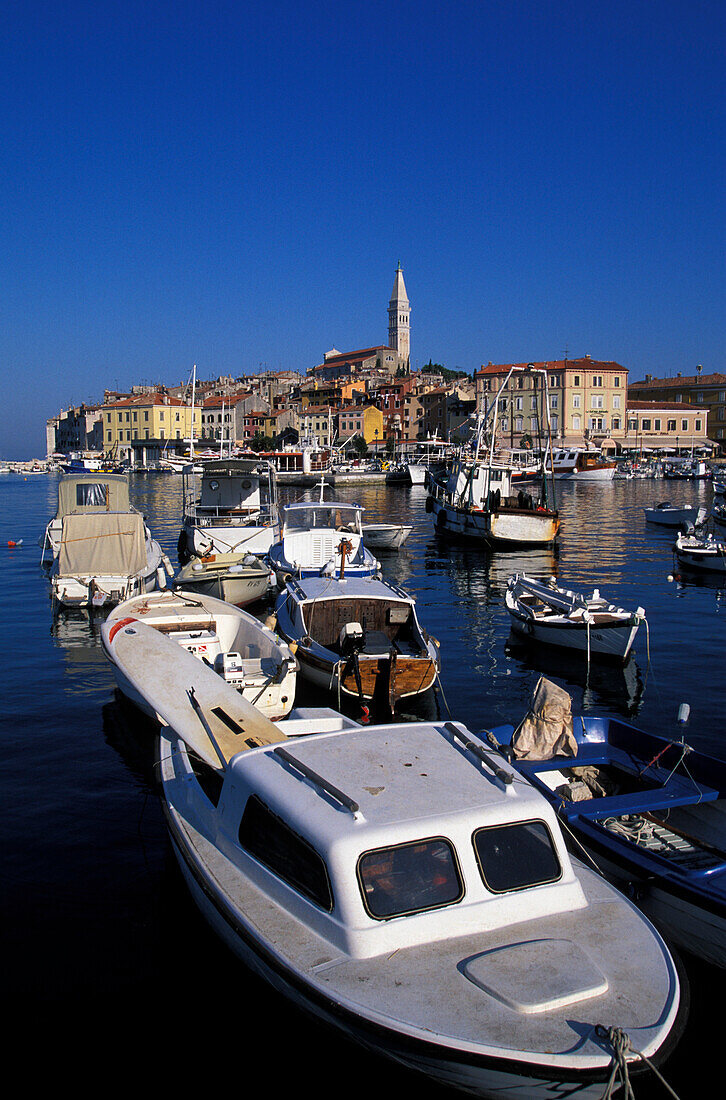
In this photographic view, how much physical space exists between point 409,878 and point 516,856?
941 mm

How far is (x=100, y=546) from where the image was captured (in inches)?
912

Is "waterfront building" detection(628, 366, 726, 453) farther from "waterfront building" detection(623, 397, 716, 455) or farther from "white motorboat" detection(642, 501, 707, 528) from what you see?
"white motorboat" detection(642, 501, 707, 528)

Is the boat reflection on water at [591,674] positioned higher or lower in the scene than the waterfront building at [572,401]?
lower

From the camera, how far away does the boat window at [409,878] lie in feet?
19.0

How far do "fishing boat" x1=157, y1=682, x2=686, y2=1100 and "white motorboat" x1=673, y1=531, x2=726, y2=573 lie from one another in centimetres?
2572

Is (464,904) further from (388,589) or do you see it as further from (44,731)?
(388,589)

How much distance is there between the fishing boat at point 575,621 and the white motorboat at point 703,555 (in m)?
12.1

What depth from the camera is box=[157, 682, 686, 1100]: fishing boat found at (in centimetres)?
496

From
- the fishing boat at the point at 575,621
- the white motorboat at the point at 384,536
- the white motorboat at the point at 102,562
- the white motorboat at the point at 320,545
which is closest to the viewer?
the fishing boat at the point at 575,621

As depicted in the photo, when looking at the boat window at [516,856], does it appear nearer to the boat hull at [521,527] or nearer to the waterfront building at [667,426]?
the boat hull at [521,527]

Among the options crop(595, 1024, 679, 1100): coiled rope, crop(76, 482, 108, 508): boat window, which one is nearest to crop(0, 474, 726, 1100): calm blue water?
crop(595, 1024, 679, 1100): coiled rope

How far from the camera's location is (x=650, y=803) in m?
8.57

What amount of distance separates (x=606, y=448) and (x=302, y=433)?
50.0 m

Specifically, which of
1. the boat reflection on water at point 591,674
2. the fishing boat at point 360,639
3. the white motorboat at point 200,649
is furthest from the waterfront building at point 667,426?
the white motorboat at point 200,649
